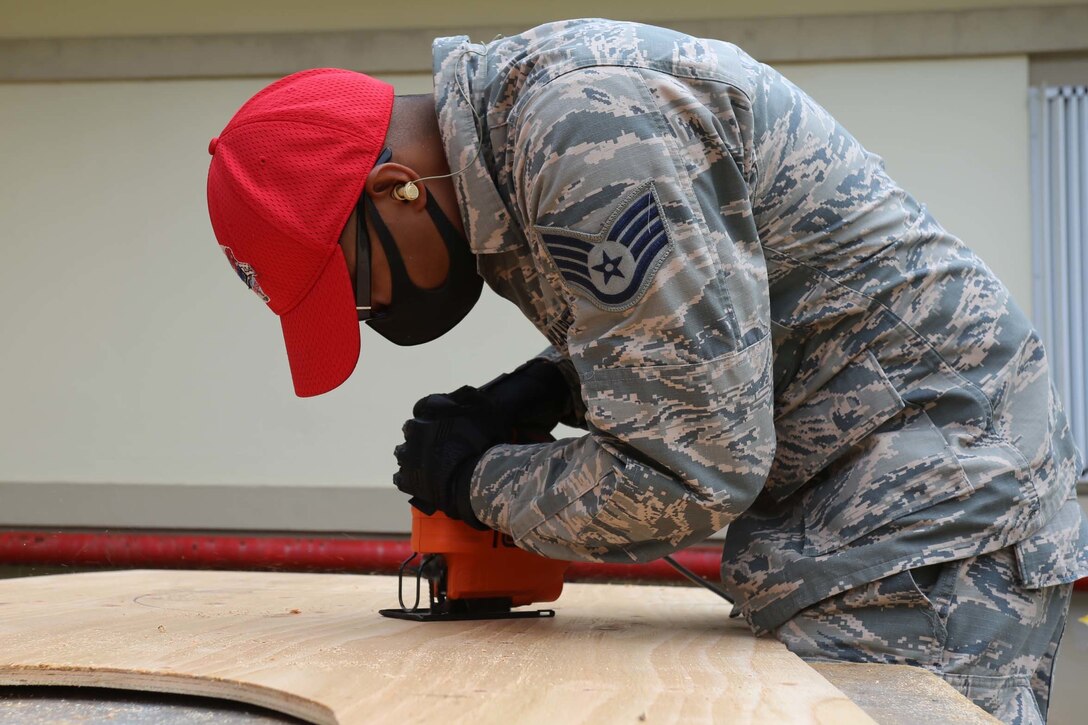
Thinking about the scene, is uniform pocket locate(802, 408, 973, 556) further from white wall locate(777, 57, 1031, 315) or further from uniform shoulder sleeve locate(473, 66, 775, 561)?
white wall locate(777, 57, 1031, 315)

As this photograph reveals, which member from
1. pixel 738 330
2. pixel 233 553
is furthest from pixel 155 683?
pixel 233 553

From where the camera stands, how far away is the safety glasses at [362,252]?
52.2 inches

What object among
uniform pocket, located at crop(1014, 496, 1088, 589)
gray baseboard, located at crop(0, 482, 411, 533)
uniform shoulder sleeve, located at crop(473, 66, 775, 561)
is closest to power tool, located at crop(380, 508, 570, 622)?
uniform shoulder sleeve, located at crop(473, 66, 775, 561)

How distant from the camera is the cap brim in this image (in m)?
1.37

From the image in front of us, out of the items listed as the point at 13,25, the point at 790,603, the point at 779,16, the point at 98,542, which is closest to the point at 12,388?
the point at 98,542

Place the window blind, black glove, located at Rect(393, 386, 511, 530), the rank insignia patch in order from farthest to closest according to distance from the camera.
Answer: the window blind → black glove, located at Rect(393, 386, 511, 530) → the rank insignia patch

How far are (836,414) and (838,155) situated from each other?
353 mm

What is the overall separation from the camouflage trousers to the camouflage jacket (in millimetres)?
33

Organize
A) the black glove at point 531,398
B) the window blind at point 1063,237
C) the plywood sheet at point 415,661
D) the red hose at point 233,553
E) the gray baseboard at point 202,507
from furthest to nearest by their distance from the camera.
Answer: the gray baseboard at point 202,507 < the red hose at point 233,553 < the window blind at point 1063,237 < the black glove at point 531,398 < the plywood sheet at point 415,661

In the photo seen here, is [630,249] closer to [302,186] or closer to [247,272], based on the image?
[302,186]

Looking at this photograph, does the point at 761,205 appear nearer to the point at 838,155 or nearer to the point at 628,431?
the point at 838,155

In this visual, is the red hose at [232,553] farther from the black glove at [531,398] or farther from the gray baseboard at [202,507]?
the black glove at [531,398]

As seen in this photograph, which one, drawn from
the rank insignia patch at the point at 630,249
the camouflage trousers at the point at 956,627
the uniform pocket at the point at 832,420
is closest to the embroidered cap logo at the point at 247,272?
the rank insignia patch at the point at 630,249

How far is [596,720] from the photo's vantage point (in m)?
0.81
